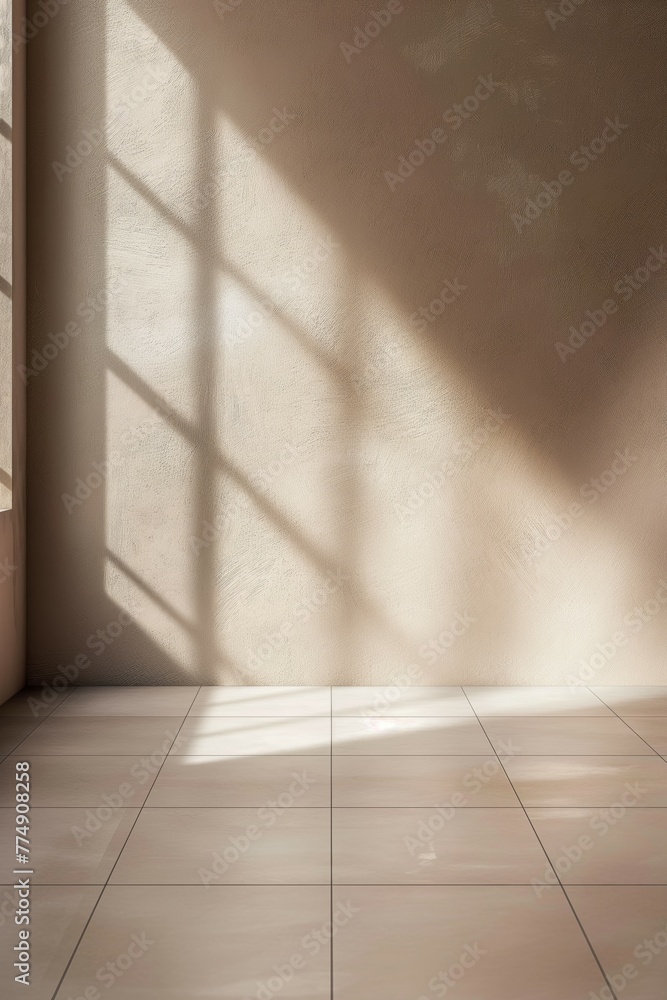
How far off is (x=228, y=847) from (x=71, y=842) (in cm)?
41

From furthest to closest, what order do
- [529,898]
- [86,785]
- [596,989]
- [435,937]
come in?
[86,785] → [529,898] → [435,937] → [596,989]

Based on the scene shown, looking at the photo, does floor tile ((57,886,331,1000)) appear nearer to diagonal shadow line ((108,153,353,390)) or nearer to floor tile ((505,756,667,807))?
floor tile ((505,756,667,807))

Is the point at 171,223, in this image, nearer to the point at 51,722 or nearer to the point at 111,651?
the point at 111,651

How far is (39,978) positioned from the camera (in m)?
1.91

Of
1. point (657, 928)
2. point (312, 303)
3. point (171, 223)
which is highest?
point (171, 223)

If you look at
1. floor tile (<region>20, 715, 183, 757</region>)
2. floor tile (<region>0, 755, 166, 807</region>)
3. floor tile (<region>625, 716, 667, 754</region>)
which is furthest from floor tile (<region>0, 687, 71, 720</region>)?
floor tile (<region>625, 716, 667, 754</region>)

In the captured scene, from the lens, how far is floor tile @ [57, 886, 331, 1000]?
1.89 m

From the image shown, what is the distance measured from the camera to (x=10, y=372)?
3957 mm

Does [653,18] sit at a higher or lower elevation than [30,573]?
higher

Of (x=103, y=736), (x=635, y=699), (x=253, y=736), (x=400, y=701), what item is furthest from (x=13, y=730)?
(x=635, y=699)

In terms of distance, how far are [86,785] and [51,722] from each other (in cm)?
76

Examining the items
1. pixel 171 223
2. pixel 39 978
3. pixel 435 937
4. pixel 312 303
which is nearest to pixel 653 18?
pixel 312 303

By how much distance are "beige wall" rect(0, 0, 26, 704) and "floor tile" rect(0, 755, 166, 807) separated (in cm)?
83

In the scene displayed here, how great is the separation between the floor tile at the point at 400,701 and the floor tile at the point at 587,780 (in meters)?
0.64
